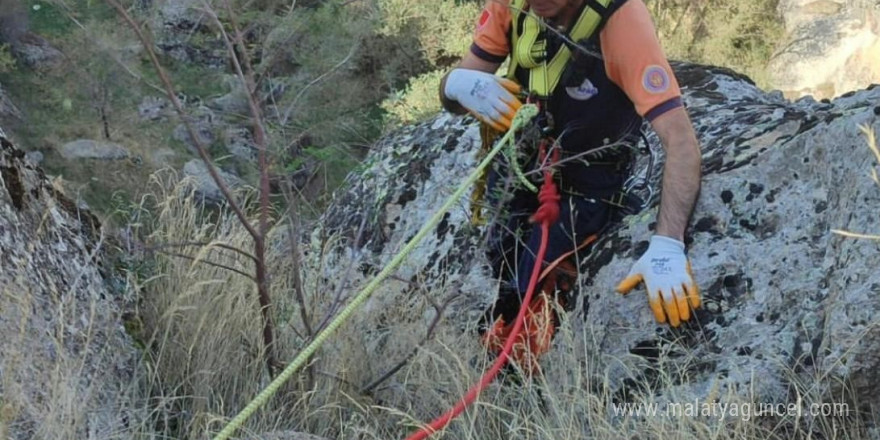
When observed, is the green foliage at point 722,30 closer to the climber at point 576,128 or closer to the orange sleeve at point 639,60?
the climber at point 576,128

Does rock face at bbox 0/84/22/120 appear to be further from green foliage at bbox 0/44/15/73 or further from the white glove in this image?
the white glove

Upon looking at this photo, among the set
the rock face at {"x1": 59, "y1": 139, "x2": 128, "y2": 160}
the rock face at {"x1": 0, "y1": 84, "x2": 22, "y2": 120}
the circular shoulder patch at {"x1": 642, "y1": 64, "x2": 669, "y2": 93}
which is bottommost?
the rock face at {"x1": 59, "y1": 139, "x2": 128, "y2": 160}

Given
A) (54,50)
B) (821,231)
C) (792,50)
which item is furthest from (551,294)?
(54,50)

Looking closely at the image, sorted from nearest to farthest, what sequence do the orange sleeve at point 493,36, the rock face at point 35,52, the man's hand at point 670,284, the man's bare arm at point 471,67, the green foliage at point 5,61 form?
1. the man's hand at point 670,284
2. the orange sleeve at point 493,36
3. the man's bare arm at point 471,67
4. the green foliage at point 5,61
5. the rock face at point 35,52

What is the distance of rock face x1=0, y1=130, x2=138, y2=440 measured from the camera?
249 cm

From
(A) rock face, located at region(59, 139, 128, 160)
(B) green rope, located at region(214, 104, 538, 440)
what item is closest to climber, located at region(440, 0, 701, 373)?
(B) green rope, located at region(214, 104, 538, 440)

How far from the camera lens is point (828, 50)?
22.0 metres

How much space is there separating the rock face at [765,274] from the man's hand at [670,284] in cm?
5

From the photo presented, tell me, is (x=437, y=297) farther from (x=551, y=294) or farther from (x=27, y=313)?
(x=27, y=313)

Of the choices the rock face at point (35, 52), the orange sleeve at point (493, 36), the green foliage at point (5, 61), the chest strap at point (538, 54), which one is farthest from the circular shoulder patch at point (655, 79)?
the rock face at point (35, 52)

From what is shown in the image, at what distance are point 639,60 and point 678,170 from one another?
0.37 metres

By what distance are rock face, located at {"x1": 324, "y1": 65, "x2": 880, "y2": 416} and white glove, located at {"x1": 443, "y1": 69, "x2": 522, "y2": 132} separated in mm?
551

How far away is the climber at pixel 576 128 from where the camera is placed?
312 centimetres

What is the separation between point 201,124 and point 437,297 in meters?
1.53
